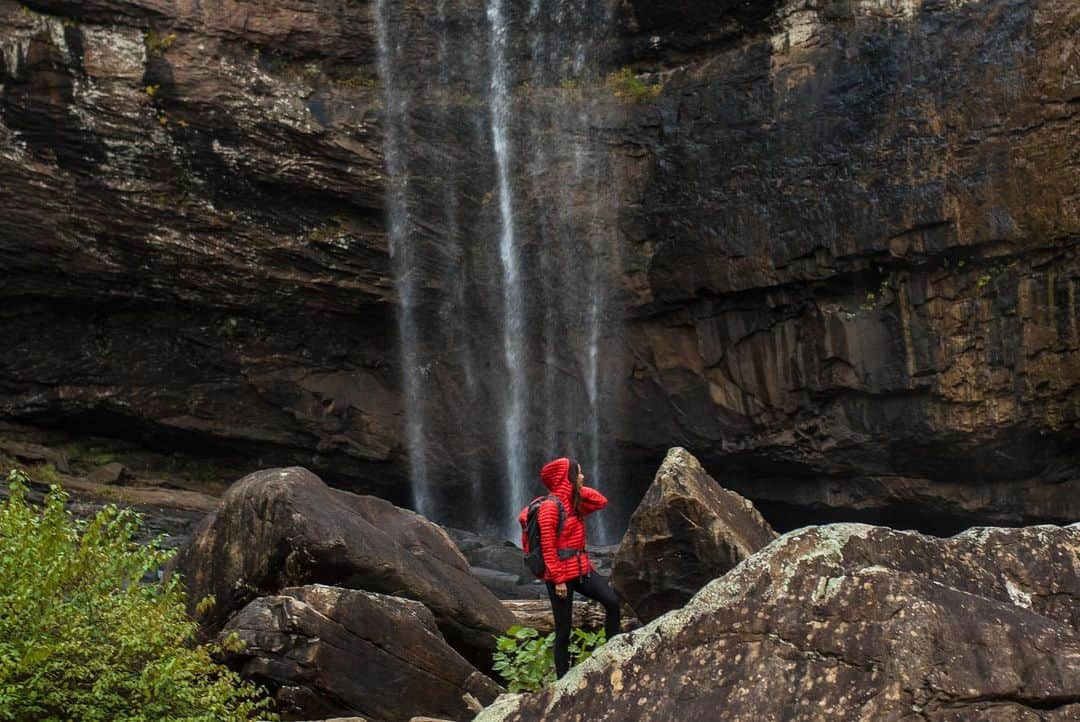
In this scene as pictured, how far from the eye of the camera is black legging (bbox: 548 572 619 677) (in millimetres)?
9398

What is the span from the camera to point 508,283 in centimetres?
2709

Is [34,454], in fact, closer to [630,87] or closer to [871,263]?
[630,87]

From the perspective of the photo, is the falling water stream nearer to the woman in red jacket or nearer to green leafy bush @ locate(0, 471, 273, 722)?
the woman in red jacket

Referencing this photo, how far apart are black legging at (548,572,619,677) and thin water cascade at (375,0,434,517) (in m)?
17.4

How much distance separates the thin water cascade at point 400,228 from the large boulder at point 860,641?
68.6 ft

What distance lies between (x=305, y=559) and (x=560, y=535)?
11.9ft

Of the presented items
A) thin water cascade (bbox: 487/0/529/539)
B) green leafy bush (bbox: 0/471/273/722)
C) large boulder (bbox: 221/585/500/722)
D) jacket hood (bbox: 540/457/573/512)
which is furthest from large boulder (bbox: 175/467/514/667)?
thin water cascade (bbox: 487/0/529/539)

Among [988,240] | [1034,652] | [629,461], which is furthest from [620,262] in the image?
[1034,652]

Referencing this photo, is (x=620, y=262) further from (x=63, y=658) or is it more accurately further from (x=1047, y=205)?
(x=63, y=658)

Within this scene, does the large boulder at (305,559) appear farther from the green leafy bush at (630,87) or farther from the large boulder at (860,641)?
the green leafy bush at (630,87)

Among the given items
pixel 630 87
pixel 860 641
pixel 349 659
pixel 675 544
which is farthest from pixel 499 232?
pixel 860 641

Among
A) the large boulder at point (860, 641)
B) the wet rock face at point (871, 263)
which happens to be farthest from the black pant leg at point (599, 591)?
the wet rock face at point (871, 263)

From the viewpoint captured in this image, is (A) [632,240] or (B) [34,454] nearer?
(B) [34,454]

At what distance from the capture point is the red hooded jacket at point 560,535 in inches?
366
